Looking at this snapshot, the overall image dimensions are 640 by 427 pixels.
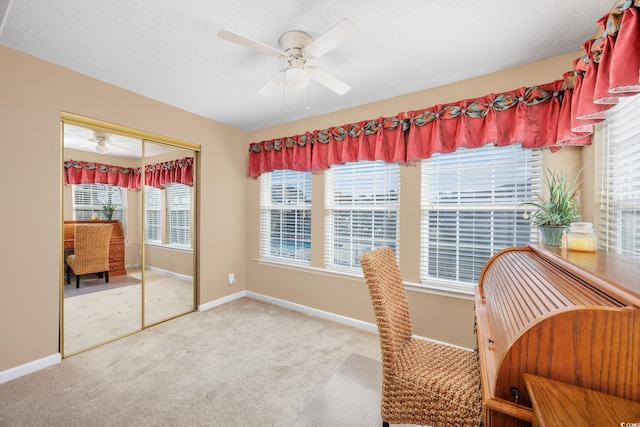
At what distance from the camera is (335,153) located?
117 inches

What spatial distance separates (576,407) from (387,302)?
844 mm

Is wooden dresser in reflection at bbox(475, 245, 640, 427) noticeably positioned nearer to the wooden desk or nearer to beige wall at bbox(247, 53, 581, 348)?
the wooden desk

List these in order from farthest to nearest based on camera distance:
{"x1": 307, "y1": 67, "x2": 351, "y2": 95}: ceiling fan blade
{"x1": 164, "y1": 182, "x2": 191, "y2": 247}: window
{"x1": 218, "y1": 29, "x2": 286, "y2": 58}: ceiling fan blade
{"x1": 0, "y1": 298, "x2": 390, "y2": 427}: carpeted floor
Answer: {"x1": 164, "y1": 182, "x2": 191, "y2": 247}: window < {"x1": 307, "y1": 67, "x2": 351, "y2": 95}: ceiling fan blade < {"x1": 0, "y1": 298, "x2": 390, "y2": 427}: carpeted floor < {"x1": 218, "y1": 29, "x2": 286, "y2": 58}: ceiling fan blade

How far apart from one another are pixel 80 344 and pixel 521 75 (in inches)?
175

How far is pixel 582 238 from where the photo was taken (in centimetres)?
127

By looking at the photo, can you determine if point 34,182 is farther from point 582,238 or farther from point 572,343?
point 582,238

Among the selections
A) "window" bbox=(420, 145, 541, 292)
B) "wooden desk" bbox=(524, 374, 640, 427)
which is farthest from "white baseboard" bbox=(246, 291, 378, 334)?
"wooden desk" bbox=(524, 374, 640, 427)

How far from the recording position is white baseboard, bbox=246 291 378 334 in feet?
9.29

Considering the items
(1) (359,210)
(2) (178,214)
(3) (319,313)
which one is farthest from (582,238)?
(2) (178,214)

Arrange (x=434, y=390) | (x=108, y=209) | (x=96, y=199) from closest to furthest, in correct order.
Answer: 1. (x=434, y=390)
2. (x=96, y=199)
3. (x=108, y=209)

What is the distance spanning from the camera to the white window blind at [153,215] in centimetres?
288

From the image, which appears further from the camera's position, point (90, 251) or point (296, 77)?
point (90, 251)

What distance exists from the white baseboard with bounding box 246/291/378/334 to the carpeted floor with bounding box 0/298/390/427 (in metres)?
0.08

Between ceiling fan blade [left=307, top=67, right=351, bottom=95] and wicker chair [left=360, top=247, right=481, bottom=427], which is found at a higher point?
ceiling fan blade [left=307, top=67, right=351, bottom=95]
